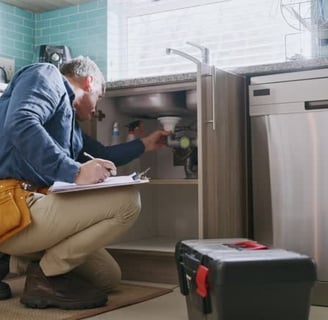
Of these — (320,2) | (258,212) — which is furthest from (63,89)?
(320,2)

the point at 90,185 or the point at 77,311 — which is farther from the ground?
the point at 90,185

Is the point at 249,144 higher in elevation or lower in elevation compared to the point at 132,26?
lower

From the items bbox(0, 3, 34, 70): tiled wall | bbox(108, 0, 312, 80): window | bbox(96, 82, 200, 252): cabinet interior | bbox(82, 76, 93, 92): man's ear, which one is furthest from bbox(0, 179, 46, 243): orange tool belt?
bbox(0, 3, 34, 70): tiled wall

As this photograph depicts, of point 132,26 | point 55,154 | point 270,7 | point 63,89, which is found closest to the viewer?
point 55,154

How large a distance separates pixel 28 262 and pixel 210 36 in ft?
5.36

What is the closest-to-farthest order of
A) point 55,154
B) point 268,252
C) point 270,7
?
point 268,252, point 55,154, point 270,7

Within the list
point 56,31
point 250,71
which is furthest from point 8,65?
point 250,71

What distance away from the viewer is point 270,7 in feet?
9.64

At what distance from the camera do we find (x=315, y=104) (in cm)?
209

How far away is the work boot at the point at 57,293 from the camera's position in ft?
6.33

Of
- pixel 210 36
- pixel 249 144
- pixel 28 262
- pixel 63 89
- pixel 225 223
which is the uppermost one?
pixel 210 36

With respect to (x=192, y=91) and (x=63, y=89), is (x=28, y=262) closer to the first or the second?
(x=63, y=89)

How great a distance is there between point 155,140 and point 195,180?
13.8 inches

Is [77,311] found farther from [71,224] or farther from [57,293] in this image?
[71,224]
